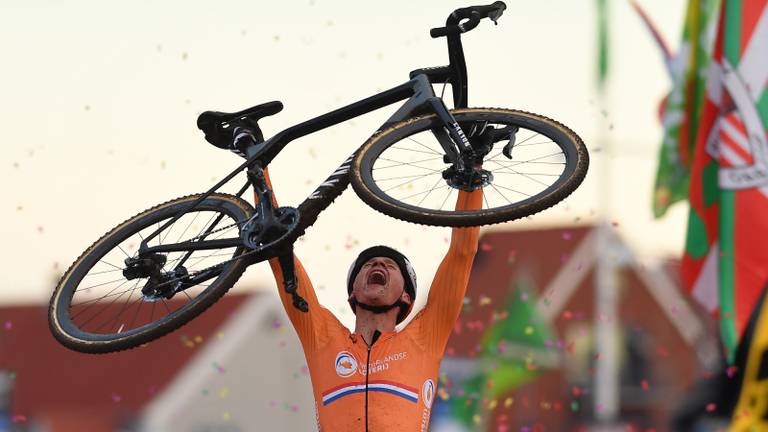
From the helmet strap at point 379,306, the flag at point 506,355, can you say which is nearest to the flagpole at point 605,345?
the flag at point 506,355

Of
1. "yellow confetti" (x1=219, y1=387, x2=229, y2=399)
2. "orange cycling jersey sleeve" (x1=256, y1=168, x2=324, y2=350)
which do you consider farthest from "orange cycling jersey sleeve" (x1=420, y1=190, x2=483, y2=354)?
"yellow confetti" (x1=219, y1=387, x2=229, y2=399)

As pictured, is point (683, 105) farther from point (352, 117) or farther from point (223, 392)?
point (223, 392)

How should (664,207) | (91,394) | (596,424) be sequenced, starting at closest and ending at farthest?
(664,207)
(91,394)
(596,424)

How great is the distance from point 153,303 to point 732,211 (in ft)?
27.5

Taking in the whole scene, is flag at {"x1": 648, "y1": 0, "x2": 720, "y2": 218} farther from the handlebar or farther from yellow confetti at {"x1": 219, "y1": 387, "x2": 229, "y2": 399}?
yellow confetti at {"x1": 219, "y1": 387, "x2": 229, "y2": 399}

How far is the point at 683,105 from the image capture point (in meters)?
15.5

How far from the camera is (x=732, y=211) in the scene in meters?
14.2

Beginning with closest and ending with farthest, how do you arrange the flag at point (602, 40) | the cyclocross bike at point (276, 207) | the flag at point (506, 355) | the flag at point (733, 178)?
the cyclocross bike at point (276, 207) → the flag at point (733, 178) → the flag at point (602, 40) → the flag at point (506, 355)

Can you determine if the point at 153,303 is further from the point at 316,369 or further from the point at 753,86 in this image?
the point at 753,86

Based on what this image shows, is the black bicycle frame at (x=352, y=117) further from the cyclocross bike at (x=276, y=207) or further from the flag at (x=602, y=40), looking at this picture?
the flag at (x=602, y=40)

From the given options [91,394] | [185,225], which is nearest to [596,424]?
[91,394]

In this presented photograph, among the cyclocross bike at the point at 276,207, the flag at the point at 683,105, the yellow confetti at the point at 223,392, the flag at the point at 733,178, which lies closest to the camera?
the cyclocross bike at the point at 276,207

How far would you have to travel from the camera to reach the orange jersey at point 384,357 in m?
6.61

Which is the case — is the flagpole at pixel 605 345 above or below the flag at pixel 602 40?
below
